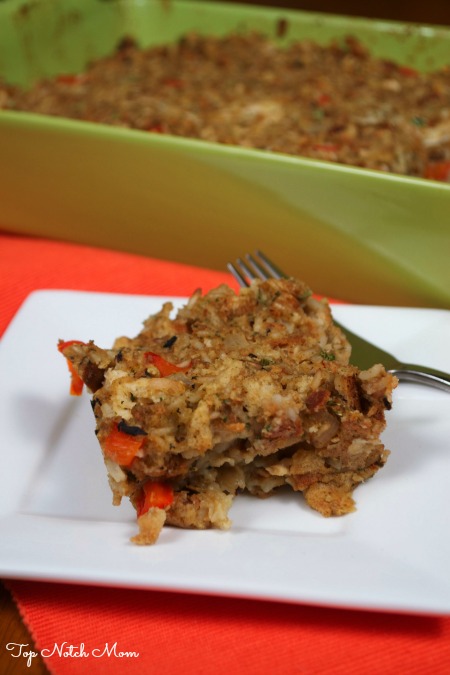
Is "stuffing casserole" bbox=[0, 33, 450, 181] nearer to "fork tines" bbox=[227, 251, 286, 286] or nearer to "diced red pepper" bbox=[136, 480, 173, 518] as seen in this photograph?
Result: "fork tines" bbox=[227, 251, 286, 286]

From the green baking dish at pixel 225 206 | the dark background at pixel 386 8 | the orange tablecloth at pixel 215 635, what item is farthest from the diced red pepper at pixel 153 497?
the dark background at pixel 386 8

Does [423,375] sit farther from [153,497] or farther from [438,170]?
[438,170]

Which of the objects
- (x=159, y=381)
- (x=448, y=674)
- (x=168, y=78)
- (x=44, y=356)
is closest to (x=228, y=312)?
(x=159, y=381)

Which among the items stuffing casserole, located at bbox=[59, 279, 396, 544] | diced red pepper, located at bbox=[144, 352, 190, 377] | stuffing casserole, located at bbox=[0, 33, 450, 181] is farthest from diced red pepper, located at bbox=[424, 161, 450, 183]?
diced red pepper, located at bbox=[144, 352, 190, 377]

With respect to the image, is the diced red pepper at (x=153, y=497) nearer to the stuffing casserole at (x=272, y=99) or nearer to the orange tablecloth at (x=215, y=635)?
the orange tablecloth at (x=215, y=635)

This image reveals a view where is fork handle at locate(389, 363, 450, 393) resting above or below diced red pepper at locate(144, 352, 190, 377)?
above

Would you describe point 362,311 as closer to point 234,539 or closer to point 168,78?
point 234,539
